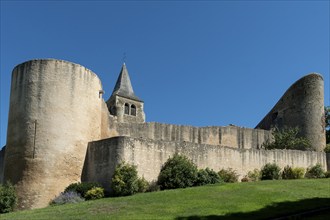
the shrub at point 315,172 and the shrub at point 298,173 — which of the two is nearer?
the shrub at point 298,173

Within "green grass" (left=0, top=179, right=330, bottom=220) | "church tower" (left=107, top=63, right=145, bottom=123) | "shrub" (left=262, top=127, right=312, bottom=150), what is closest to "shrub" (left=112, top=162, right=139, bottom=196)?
"green grass" (left=0, top=179, right=330, bottom=220)

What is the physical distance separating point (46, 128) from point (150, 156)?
5.74 meters

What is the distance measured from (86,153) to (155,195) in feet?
22.2

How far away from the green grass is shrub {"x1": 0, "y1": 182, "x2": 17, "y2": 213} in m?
2.94

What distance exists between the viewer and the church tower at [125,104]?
54.1 metres

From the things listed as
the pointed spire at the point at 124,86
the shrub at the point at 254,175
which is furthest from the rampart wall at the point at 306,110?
the pointed spire at the point at 124,86

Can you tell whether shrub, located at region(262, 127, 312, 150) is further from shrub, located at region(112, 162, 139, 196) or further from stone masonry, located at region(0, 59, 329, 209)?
shrub, located at region(112, 162, 139, 196)

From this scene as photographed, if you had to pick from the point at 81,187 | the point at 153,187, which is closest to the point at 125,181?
the point at 153,187

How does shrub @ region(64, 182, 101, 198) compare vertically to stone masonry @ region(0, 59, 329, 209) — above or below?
below

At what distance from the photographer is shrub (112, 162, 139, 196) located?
27.7 meters

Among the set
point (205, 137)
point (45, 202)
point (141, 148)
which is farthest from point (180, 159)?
point (205, 137)

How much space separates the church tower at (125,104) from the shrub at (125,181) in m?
25.0

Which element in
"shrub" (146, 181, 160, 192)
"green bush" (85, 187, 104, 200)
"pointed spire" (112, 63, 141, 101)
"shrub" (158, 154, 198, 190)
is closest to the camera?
"green bush" (85, 187, 104, 200)

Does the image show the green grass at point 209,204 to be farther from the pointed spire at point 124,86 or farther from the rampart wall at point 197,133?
the pointed spire at point 124,86
